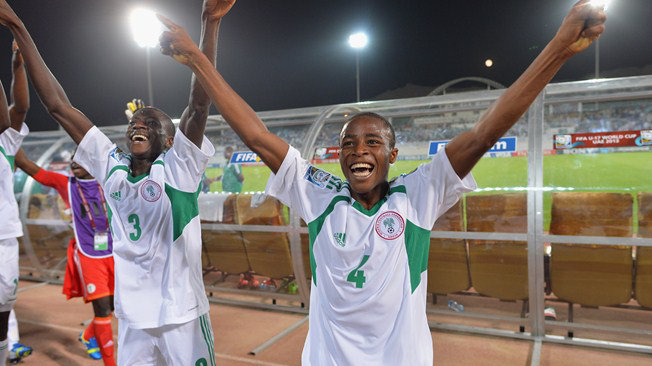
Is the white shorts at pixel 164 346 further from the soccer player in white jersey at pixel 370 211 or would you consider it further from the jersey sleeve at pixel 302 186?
the jersey sleeve at pixel 302 186

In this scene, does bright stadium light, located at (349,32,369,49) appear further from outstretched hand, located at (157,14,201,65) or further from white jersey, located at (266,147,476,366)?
white jersey, located at (266,147,476,366)

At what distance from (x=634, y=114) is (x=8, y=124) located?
5732mm

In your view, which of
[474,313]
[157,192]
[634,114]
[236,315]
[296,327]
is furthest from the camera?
[236,315]

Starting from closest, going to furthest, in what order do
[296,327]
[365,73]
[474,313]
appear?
[474,313] < [296,327] < [365,73]

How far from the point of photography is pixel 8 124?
11.3 feet

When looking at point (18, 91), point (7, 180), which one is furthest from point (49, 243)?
point (18, 91)

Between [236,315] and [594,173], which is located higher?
[594,173]

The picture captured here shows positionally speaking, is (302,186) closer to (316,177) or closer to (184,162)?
(316,177)

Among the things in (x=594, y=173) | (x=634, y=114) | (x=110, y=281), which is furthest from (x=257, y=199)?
(x=634, y=114)

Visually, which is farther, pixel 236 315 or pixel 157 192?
pixel 236 315

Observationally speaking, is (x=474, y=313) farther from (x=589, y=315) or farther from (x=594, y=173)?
(x=594, y=173)

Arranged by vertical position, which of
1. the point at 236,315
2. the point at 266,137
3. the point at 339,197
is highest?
the point at 266,137

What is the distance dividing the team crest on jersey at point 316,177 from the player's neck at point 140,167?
1.19m

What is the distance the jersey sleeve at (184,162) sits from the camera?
7.55 feet
